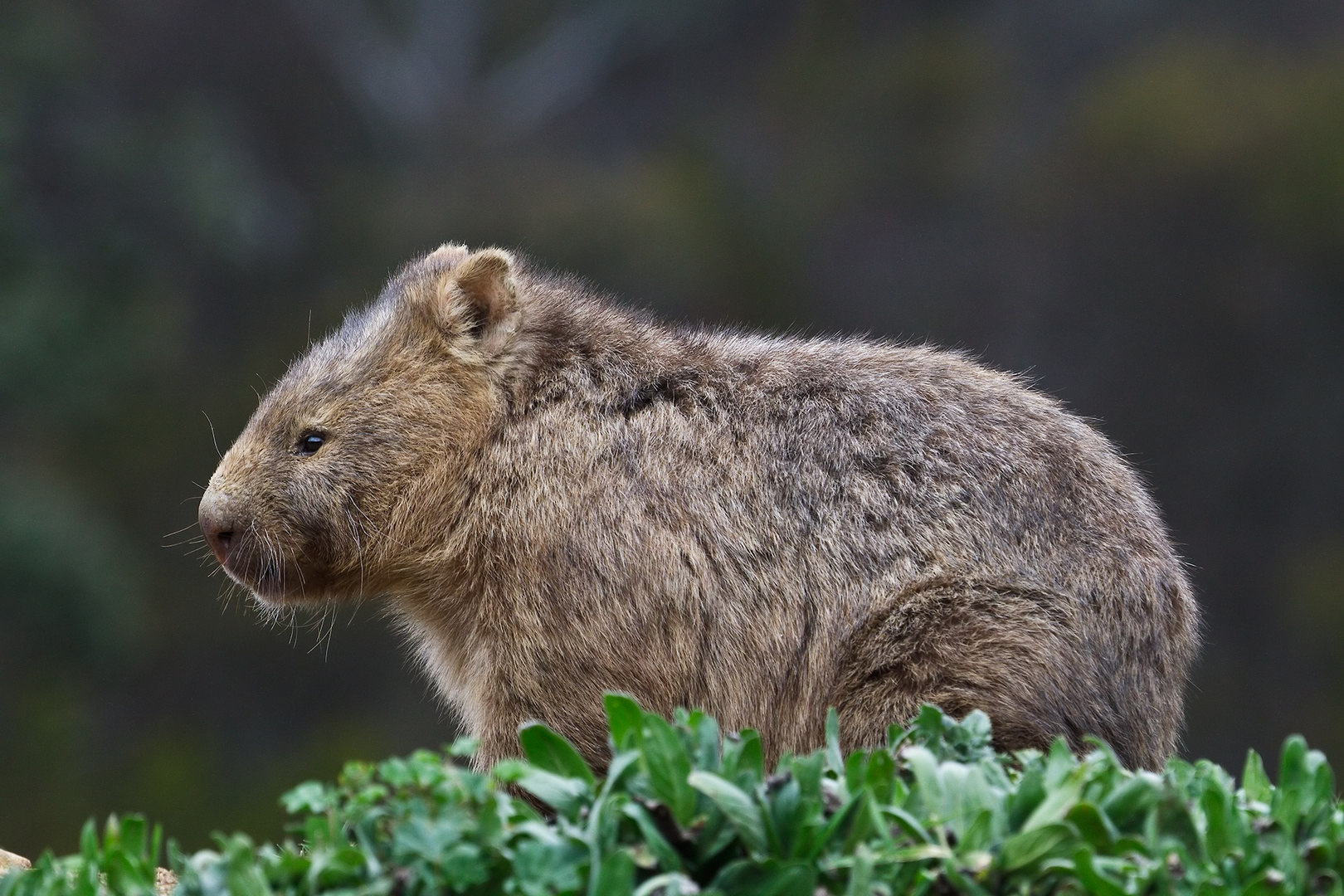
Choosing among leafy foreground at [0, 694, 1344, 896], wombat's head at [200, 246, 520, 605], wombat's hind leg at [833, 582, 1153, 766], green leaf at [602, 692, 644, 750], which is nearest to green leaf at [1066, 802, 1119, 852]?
leafy foreground at [0, 694, 1344, 896]

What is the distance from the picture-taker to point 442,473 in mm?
5309

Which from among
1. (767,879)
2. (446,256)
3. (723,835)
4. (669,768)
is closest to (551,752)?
(669,768)

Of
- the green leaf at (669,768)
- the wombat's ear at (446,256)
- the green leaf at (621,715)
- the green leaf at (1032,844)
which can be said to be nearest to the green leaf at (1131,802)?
the green leaf at (1032,844)

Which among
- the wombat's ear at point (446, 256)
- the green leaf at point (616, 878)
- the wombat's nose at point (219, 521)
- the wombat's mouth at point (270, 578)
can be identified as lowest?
the green leaf at point (616, 878)

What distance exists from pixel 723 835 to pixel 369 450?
112 inches

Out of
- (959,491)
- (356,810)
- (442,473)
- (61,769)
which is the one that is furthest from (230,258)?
(356,810)

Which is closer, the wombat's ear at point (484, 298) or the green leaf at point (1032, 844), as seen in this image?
the green leaf at point (1032, 844)

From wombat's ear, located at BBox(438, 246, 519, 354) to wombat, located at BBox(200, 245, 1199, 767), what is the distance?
1cm

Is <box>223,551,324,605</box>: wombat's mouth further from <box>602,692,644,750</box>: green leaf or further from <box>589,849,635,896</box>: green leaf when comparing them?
<box>589,849,635,896</box>: green leaf

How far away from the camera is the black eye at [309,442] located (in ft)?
17.6

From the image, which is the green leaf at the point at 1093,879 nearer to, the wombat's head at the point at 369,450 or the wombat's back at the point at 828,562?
the wombat's back at the point at 828,562

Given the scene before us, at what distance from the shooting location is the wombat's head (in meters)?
5.26

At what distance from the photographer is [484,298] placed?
5551 mm

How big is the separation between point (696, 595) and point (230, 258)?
10.6 metres
